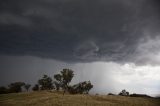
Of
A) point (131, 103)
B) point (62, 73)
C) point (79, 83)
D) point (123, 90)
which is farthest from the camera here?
point (123, 90)

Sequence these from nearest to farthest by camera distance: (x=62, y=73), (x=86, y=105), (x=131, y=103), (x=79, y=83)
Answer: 1. (x=86, y=105)
2. (x=131, y=103)
3. (x=62, y=73)
4. (x=79, y=83)

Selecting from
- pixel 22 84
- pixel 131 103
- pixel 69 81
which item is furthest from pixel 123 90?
pixel 131 103

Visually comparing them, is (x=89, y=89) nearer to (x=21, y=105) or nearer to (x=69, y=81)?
(x=69, y=81)

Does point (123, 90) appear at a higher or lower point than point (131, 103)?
higher

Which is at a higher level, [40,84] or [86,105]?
[40,84]

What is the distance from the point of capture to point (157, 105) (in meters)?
55.6

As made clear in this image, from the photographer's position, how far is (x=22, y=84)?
165000 mm

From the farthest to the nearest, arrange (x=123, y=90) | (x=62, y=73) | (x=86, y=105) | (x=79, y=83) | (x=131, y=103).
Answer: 1. (x=123, y=90)
2. (x=79, y=83)
3. (x=62, y=73)
4. (x=131, y=103)
5. (x=86, y=105)

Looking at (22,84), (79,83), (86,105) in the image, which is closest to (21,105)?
(86,105)

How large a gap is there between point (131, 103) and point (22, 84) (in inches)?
4723

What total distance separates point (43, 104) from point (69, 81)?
71.5 metres

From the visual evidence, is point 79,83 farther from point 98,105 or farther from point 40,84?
point 98,105

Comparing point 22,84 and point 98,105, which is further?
point 22,84

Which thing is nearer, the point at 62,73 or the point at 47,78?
the point at 62,73
